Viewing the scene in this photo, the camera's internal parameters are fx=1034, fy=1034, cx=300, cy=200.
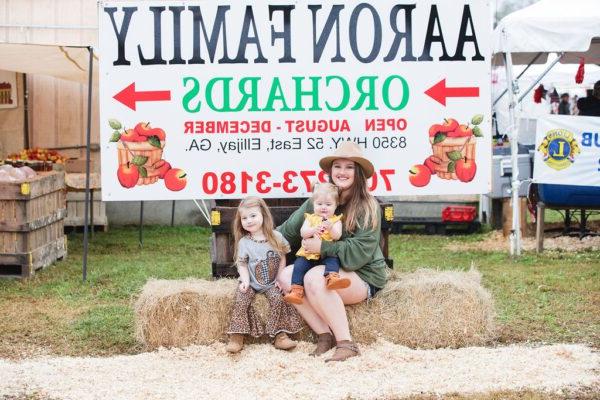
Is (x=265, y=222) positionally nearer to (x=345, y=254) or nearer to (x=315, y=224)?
(x=315, y=224)

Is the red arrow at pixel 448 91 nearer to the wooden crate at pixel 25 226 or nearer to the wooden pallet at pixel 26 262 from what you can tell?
the wooden crate at pixel 25 226

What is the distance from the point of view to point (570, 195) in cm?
1184

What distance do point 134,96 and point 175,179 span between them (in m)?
0.64

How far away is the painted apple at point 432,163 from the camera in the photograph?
7.23 meters

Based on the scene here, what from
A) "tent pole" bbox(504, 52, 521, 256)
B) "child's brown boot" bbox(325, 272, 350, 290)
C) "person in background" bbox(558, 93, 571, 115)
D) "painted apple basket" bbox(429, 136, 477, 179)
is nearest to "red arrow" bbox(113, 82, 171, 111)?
"child's brown boot" bbox(325, 272, 350, 290)

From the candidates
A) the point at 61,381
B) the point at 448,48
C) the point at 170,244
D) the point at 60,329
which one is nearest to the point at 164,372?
the point at 61,381

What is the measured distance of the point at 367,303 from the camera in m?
6.86

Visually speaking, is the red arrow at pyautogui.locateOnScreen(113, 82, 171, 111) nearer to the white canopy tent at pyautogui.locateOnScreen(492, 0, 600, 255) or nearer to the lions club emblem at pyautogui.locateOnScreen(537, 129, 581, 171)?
the white canopy tent at pyautogui.locateOnScreen(492, 0, 600, 255)

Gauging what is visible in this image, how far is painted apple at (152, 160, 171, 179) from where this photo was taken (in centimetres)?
720

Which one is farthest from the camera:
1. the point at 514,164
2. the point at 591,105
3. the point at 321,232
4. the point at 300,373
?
the point at 591,105

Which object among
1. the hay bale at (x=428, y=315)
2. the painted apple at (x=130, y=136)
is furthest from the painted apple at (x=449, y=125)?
the painted apple at (x=130, y=136)

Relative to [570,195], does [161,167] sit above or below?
above

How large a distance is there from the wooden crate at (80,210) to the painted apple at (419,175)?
25.5 feet

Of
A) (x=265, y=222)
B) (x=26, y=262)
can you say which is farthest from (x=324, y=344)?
(x=26, y=262)
